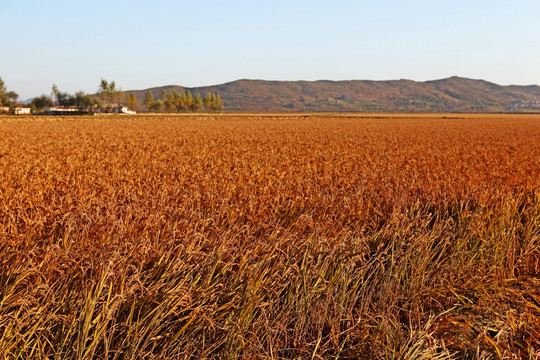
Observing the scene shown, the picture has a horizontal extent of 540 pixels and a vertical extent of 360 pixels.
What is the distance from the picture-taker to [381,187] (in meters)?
9.13

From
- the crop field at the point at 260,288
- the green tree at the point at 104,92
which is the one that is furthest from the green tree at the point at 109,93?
the crop field at the point at 260,288

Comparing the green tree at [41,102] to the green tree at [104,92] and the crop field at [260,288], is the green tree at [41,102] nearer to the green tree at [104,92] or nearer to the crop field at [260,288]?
the green tree at [104,92]

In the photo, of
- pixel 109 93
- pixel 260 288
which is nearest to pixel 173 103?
pixel 109 93

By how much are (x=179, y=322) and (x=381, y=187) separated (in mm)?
6206

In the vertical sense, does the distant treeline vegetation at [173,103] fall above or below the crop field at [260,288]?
above

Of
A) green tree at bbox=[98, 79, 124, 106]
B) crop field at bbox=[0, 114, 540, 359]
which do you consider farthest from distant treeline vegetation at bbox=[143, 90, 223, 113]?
crop field at bbox=[0, 114, 540, 359]

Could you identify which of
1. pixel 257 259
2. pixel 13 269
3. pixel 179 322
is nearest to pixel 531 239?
pixel 257 259

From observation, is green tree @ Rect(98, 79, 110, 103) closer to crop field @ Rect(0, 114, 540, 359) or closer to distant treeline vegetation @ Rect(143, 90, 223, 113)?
distant treeline vegetation @ Rect(143, 90, 223, 113)

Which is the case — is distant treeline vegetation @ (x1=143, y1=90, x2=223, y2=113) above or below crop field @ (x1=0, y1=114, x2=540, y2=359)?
above

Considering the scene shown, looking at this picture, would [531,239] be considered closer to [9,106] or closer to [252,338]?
[252,338]

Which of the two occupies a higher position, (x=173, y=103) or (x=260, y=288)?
(x=173, y=103)

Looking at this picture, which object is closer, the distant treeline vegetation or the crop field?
the crop field

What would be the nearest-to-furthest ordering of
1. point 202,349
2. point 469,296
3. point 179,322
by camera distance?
point 202,349, point 179,322, point 469,296

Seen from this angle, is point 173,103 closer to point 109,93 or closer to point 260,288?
point 109,93
